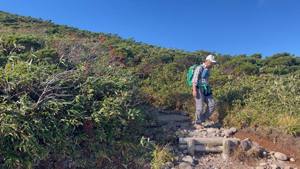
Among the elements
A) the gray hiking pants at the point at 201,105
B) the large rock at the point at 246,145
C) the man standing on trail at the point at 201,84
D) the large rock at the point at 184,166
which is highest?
the man standing on trail at the point at 201,84

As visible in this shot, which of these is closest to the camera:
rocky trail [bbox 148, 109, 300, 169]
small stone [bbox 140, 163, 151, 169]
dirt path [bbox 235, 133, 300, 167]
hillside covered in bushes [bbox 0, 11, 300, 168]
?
hillside covered in bushes [bbox 0, 11, 300, 168]

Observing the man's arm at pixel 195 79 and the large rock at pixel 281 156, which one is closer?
the large rock at pixel 281 156

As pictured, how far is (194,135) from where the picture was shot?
4.79 m

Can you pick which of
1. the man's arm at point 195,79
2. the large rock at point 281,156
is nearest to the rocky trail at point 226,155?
the large rock at point 281,156

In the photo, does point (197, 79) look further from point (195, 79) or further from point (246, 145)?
point (246, 145)

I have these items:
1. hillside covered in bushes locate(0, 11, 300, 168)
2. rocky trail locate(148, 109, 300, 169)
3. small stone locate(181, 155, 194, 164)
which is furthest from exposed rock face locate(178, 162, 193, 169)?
hillside covered in bushes locate(0, 11, 300, 168)

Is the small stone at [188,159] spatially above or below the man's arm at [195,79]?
below

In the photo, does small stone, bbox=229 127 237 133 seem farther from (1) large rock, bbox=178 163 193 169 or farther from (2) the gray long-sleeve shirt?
(1) large rock, bbox=178 163 193 169

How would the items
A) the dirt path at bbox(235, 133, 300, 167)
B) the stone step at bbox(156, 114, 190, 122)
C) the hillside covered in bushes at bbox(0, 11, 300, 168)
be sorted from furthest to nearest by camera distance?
the stone step at bbox(156, 114, 190, 122)
the dirt path at bbox(235, 133, 300, 167)
the hillside covered in bushes at bbox(0, 11, 300, 168)

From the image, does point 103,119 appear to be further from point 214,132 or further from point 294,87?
point 294,87

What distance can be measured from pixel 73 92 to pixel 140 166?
5.35ft

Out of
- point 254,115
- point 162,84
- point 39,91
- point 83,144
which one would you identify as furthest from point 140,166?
point 162,84

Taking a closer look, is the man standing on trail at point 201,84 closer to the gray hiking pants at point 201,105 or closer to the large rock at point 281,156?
the gray hiking pants at point 201,105

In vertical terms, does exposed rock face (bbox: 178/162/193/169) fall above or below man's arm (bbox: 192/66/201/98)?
below
